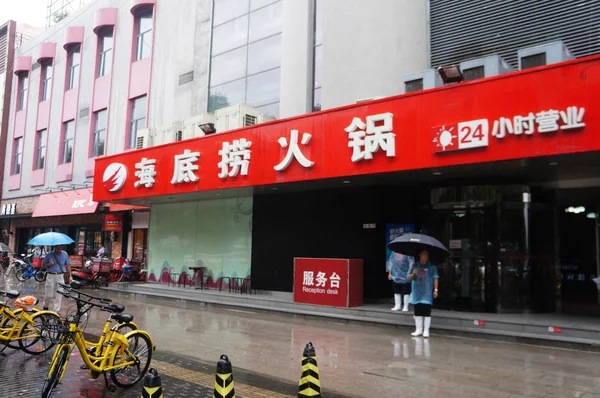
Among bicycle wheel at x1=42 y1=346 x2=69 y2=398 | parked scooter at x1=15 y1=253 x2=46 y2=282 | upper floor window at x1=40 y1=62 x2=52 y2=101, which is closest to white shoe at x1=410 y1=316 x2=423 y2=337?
bicycle wheel at x1=42 y1=346 x2=69 y2=398

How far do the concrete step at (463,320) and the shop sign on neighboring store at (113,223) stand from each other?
7.78 meters

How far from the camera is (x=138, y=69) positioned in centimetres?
2250

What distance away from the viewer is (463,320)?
10.3 metres

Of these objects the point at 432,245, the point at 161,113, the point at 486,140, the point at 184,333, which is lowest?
the point at 184,333

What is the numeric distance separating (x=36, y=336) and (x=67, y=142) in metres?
21.6

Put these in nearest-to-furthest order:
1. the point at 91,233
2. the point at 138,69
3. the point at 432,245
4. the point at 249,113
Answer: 1. the point at 432,245
2. the point at 249,113
3. the point at 138,69
4. the point at 91,233

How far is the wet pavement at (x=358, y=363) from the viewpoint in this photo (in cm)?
610

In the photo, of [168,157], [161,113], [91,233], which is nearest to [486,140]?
[168,157]

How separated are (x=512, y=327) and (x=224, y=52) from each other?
13.8m

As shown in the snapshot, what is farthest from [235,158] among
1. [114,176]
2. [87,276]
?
[87,276]

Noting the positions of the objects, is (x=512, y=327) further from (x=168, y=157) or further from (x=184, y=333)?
(x=168, y=157)

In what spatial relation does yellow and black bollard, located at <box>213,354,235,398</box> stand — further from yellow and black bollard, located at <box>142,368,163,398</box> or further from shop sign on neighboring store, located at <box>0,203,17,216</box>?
shop sign on neighboring store, located at <box>0,203,17,216</box>

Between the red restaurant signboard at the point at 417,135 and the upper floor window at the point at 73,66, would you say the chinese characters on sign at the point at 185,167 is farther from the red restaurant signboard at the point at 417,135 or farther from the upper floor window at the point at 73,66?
the upper floor window at the point at 73,66

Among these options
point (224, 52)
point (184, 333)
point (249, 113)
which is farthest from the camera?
point (224, 52)
